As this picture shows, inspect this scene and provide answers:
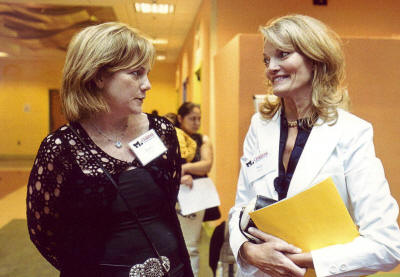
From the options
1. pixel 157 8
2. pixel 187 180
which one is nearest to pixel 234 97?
pixel 187 180

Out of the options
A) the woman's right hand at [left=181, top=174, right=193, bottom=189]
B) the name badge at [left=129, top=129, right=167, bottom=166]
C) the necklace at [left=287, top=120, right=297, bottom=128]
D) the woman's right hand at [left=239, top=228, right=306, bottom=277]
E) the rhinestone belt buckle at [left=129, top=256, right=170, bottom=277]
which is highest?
the necklace at [left=287, top=120, right=297, bottom=128]

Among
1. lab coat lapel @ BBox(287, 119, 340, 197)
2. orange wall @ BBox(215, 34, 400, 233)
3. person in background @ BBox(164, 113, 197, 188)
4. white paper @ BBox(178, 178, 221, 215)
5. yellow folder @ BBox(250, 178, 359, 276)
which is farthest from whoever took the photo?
orange wall @ BBox(215, 34, 400, 233)

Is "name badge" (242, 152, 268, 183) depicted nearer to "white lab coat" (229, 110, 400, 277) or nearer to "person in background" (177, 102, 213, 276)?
"white lab coat" (229, 110, 400, 277)

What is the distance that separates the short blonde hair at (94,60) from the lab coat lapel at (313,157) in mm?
618

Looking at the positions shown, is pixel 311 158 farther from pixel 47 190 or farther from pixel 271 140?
pixel 47 190

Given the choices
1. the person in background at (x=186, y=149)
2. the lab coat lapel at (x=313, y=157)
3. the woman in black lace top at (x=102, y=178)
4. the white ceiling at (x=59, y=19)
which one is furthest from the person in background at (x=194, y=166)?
the lab coat lapel at (x=313, y=157)

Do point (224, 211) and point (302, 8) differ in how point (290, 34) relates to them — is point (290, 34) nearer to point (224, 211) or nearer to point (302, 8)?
point (224, 211)

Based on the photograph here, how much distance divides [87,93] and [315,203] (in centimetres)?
81

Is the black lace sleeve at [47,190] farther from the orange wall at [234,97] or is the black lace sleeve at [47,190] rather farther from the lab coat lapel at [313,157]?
the orange wall at [234,97]

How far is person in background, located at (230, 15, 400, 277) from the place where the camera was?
1.10m

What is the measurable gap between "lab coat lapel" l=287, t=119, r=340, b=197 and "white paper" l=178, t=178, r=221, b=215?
6.17 feet

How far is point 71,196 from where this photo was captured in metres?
1.25

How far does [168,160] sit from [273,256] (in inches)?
19.9

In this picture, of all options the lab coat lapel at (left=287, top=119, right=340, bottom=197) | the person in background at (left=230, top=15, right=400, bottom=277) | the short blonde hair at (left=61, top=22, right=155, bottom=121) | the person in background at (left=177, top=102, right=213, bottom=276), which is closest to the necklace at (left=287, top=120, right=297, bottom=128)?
the person in background at (left=230, top=15, right=400, bottom=277)
